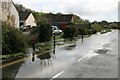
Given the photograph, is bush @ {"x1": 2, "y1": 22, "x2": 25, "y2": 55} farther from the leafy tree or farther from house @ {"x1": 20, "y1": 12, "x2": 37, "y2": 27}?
house @ {"x1": 20, "y1": 12, "x2": 37, "y2": 27}

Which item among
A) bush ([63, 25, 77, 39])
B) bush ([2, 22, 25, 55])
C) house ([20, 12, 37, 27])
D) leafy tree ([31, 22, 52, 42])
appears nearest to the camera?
bush ([2, 22, 25, 55])

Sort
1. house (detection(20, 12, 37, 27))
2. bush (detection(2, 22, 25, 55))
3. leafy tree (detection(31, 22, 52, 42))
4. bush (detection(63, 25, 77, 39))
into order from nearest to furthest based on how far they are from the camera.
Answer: bush (detection(2, 22, 25, 55)) < leafy tree (detection(31, 22, 52, 42)) < bush (detection(63, 25, 77, 39)) < house (detection(20, 12, 37, 27))

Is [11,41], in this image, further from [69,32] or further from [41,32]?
[69,32]

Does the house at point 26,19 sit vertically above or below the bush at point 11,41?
above

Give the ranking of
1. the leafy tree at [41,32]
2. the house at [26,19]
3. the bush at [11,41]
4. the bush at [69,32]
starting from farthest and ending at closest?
the house at [26,19] → the bush at [69,32] → the leafy tree at [41,32] → the bush at [11,41]

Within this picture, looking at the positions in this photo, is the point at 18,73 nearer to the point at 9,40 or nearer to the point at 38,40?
the point at 9,40

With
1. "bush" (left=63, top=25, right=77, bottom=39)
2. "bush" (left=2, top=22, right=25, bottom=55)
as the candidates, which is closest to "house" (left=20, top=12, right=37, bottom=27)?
"bush" (left=63, top=25, right=77, bottom=39)

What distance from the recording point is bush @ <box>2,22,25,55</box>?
18.5 metres

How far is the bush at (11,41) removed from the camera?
60.7 feet

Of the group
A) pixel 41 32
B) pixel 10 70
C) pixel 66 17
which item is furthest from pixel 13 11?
A: pixel 10 70

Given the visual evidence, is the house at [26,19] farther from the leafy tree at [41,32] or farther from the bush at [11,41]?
the bush at [11,41]

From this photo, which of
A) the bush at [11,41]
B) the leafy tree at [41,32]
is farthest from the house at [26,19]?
the bush at [11,41]

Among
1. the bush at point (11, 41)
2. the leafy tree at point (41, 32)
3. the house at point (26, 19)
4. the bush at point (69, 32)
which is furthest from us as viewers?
the house at point (26, 19)

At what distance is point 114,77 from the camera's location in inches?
487
